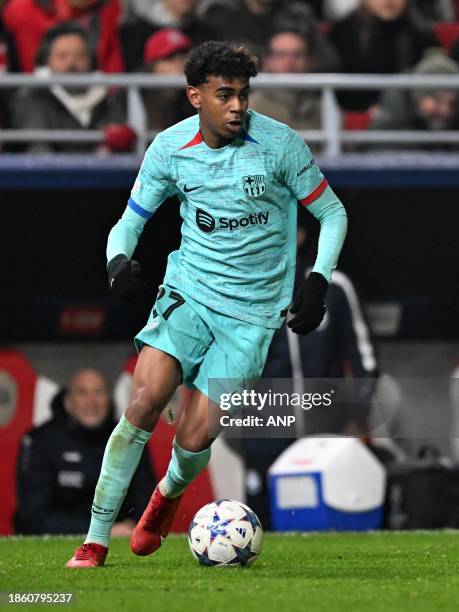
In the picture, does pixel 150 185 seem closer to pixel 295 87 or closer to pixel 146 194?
pixel 146 194

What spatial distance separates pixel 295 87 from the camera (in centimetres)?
1062

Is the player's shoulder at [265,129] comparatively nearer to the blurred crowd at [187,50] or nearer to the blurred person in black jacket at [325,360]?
the blurred crowd at [187,50]

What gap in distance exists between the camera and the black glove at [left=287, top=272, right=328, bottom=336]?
6301mm

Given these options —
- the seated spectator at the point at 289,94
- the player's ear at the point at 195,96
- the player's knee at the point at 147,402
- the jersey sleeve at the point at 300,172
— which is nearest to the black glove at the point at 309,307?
the jersey sleeve at the point at 300,172

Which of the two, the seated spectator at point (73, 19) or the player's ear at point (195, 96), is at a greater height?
the seated spectator at point (73, 19)

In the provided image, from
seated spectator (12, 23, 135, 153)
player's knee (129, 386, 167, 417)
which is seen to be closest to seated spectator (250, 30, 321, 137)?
seated spectator (12, 23, 135, 153)

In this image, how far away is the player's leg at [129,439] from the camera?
20.8ft

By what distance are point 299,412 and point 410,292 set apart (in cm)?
277

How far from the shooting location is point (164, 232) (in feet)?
38.1

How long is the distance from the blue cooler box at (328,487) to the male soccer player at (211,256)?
3.62 meters

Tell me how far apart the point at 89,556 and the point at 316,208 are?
1.77 metres

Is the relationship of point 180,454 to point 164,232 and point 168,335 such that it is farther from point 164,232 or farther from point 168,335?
point 164,232

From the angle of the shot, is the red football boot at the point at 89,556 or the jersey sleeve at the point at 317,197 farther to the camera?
the jersey sleeve at the point at 317,197

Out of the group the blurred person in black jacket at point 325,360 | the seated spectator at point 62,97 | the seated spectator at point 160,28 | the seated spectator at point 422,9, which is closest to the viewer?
the blurred person in black jacket at point 325,360
